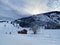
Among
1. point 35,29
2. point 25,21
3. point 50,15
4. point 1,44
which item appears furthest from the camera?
point 50,15

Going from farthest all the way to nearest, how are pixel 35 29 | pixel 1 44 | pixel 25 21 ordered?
1. pixel 25 21
2. pixel 35 29
3. pixel 1 44

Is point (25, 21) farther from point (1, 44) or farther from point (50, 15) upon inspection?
point (1, 44)

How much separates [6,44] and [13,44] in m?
0.44

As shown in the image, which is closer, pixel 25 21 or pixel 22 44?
pixel 22 44

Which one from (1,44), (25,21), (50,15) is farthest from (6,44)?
(50,15)

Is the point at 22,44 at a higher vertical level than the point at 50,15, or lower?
lower

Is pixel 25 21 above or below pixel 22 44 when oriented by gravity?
above

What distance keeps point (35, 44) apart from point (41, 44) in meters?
0.41

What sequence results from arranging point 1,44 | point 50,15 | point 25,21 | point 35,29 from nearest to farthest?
point 1,44 → point 35,29 → point 25,21 → point 50,15

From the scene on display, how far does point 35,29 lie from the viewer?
2242 centimetres

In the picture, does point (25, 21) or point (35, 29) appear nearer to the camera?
point (35, 29)

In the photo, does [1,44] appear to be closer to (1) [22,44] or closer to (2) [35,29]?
(1) [22,44]

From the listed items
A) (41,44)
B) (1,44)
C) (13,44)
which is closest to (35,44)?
(41,44)

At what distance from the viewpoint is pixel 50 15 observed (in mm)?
72938
